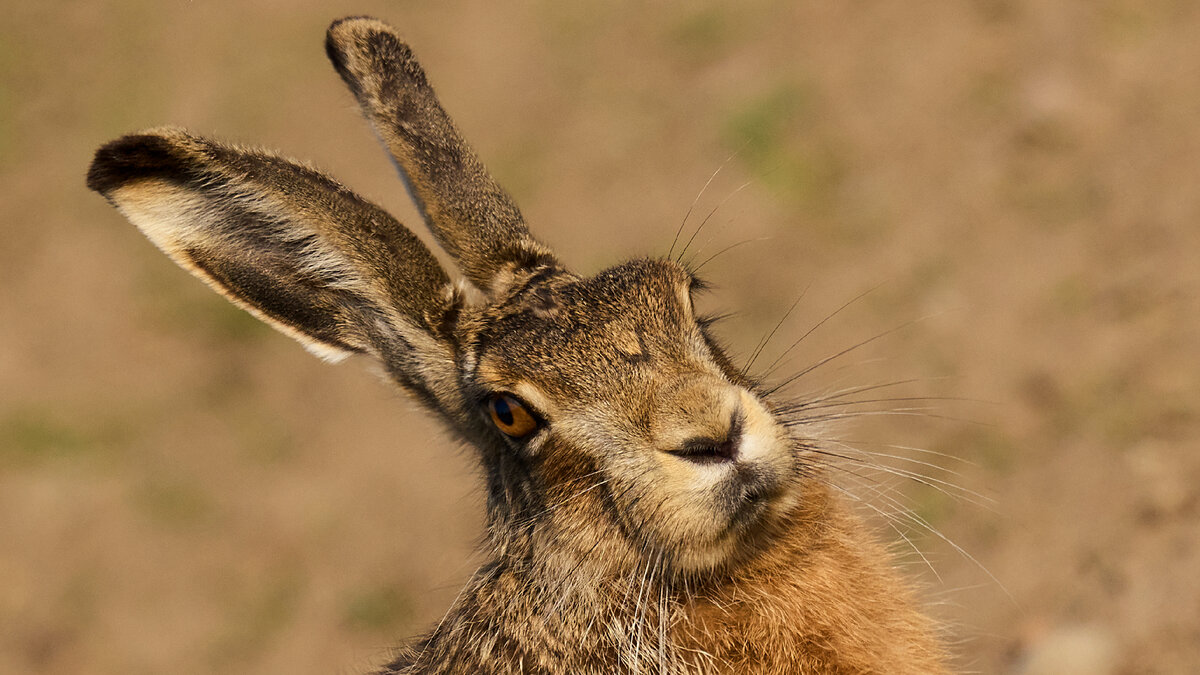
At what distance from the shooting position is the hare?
3.48 meters

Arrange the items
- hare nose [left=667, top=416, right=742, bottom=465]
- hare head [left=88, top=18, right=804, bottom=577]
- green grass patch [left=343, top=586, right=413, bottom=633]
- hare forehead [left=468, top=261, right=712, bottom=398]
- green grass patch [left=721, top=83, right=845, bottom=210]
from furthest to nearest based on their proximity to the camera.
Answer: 1. green grass patch [left=721, top=83, right=845, bottom=210]
2. green grass patch [left=343, top=586, right=413, bottom=633]
3. hare forehead [left=468, top=261, right=712, bottom=398]
4. hare head [left=88, top=18, right=804, bottom=577]
5. hare nose [left=667, top=416, right=742, bottom=465]

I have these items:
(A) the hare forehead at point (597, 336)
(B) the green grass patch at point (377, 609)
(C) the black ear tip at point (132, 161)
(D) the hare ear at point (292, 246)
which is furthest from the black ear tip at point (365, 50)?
(B) the green grass patch at point (377, 609)

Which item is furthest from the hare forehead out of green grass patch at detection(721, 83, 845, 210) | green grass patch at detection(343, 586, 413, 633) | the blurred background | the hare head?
green grass patch at detection(721, 83, 845, 210)

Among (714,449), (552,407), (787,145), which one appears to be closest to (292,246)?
(552,407)

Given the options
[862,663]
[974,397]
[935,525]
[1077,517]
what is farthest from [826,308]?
[862,663]

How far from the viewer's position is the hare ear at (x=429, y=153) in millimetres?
4285

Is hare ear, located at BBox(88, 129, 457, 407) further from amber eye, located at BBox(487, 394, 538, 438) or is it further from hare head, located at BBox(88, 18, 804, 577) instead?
amber eye, located at BBox(487, 394, 538, 438)

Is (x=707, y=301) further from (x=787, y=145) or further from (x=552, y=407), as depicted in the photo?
(x=552, y=407)

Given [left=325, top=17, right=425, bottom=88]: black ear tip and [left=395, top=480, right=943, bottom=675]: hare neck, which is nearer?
[left=395, top=480, right=943, bottom=675]: hare neck

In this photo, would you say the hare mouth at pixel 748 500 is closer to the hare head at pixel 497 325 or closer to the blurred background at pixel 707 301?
the hare head at pixel 497 325

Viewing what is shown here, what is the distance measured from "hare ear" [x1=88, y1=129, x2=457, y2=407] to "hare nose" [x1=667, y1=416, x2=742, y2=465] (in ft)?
3.54

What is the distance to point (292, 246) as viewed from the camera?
396cm

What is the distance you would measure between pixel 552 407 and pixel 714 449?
22.0 inches

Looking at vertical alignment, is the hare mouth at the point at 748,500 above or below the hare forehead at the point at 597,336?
below
